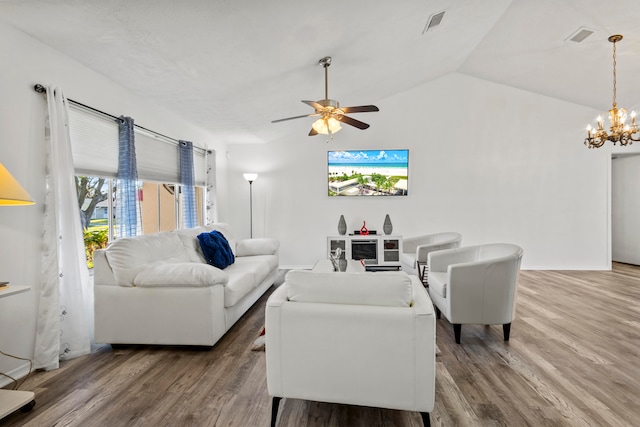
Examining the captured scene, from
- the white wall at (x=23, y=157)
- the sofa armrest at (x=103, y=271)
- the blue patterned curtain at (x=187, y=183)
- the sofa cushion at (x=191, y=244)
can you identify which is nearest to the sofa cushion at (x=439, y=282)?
the sofa cushion at (x=191, y=244)

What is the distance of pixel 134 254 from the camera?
283cm

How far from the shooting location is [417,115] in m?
5.92

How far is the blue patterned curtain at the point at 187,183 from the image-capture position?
A: 175 inches

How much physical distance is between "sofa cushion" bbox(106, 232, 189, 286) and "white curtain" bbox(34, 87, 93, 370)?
0.76ft

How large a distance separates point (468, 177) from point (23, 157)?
5.89m

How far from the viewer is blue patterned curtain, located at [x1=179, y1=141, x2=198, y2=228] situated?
14.6ft

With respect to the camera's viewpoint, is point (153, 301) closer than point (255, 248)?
Yes

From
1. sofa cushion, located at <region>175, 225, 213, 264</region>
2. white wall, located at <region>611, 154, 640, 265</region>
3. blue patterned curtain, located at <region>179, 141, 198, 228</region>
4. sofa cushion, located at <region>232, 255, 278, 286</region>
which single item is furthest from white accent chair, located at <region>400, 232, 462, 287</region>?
white wall, located at <region>611, 154, 640, 265</region>

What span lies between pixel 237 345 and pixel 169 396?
0.80 m

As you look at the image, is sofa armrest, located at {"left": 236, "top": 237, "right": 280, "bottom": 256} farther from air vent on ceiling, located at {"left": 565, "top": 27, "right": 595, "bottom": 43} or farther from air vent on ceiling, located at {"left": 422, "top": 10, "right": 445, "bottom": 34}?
air vent on ceiling, located at {"left": 565, "top": 27, "right": 595, "bottom": 43}

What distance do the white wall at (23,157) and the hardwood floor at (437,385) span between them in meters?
0.40

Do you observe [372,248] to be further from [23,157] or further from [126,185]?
[23,157]

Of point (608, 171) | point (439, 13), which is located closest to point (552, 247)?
point (608, 171)

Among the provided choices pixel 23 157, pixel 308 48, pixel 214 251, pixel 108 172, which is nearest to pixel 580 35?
pixel 308 48
